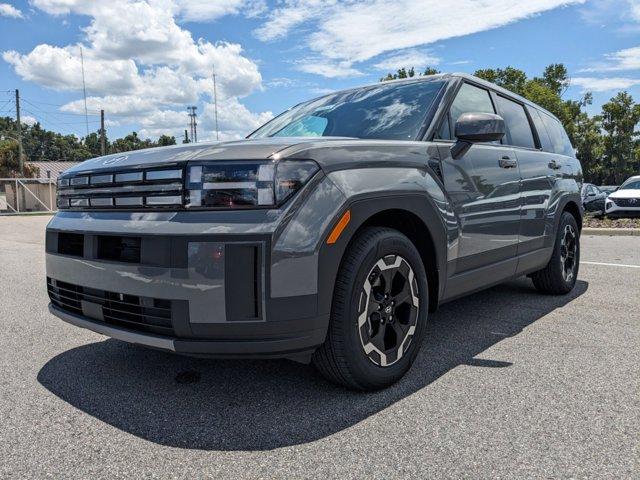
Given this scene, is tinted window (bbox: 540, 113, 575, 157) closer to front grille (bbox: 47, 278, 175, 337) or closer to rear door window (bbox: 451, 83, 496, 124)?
rear door window (bbox: 451, 83, 496, 124)

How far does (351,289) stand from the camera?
250cm

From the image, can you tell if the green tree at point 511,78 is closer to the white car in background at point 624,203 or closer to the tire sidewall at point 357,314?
the white car in background at point 624,203

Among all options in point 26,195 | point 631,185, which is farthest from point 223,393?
point 26,195

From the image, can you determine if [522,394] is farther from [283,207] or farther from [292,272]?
[283,207]

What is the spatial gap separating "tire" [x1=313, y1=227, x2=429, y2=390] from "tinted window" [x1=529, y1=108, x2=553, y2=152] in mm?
2589

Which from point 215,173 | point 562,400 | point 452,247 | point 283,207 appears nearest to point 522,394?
point 562,400

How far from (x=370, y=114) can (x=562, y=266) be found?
8.68 ft

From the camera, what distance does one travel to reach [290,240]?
7.48 feet

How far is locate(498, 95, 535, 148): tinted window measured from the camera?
426 cm

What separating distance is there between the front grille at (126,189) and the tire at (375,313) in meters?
0.86

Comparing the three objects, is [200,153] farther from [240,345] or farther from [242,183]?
[240,345]

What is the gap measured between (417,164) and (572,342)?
171 cm

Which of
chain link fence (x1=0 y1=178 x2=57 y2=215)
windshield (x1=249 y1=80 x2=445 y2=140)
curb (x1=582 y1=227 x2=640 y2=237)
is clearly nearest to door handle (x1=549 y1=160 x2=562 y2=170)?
windshield (x1=249 y1=80 x2=445 y2=140)

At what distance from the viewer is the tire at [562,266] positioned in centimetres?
492
